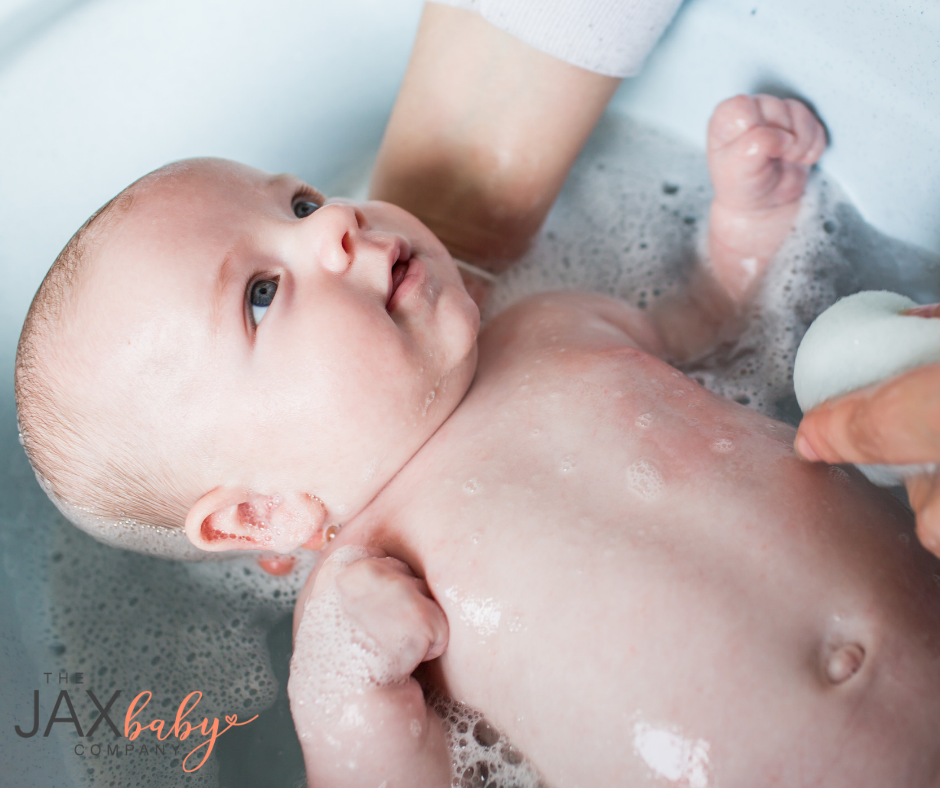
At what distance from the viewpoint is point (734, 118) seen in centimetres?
107

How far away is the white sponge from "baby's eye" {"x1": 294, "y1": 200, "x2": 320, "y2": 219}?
662 millimetres

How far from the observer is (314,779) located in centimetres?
80

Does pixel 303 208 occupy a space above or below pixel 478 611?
above

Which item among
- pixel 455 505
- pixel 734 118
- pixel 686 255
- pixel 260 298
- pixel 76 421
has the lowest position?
pixel 76 421

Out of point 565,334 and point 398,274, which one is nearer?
point 398,274

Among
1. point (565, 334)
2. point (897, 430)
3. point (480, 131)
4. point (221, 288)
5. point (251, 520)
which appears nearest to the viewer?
point (897, 430)

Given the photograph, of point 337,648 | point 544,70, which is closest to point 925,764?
point 337,648

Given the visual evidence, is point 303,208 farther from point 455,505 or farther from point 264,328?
point 455,505

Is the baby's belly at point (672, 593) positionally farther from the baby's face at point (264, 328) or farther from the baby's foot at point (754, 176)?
the baby's foot at point (754, 176)

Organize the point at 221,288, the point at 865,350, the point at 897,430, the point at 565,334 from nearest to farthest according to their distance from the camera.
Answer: the point at 897,430 → the point at 865,350 → the point at 221,288 → the point at 565,334

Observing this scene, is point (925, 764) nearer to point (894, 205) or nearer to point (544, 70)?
point (894, 205)

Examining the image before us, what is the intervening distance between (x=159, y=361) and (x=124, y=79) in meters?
0.69

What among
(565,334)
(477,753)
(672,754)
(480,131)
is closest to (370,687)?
(477,753)

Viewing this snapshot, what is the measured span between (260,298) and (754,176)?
0.79 metres
